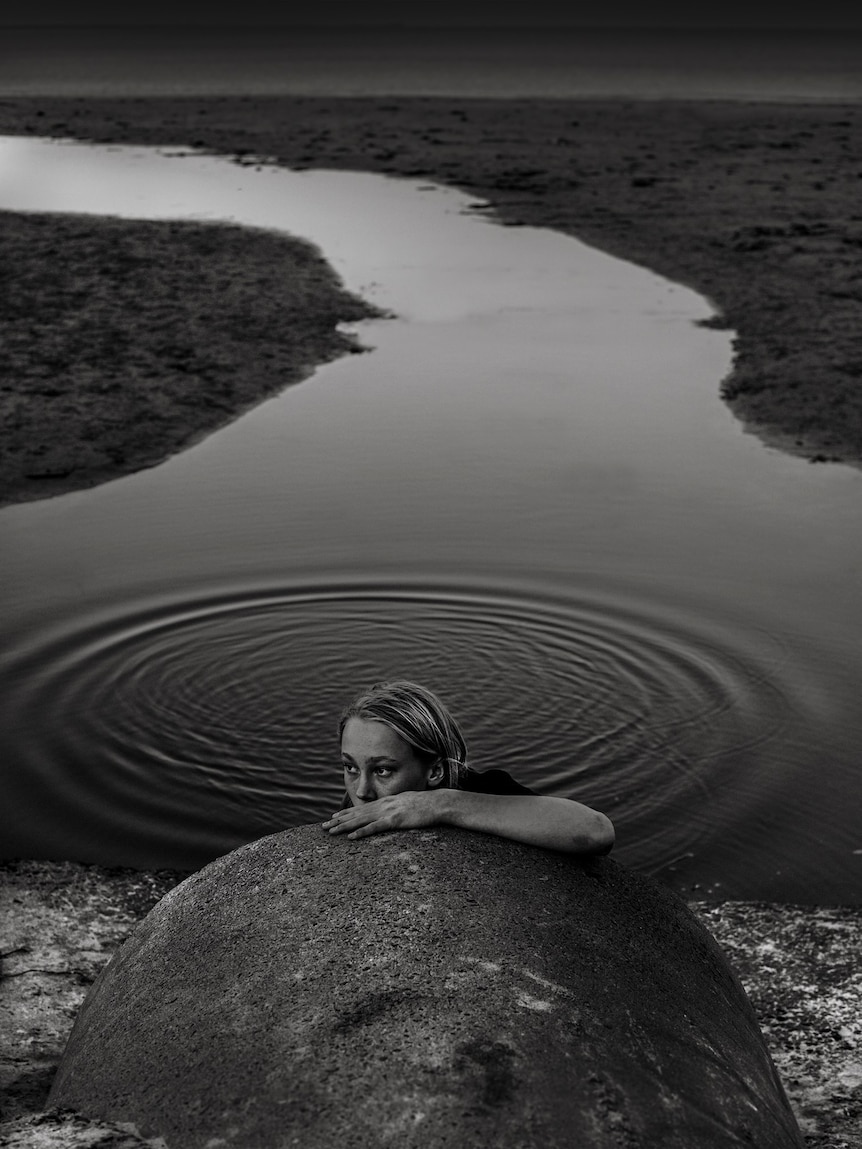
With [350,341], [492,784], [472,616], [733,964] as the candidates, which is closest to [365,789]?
[492,784]

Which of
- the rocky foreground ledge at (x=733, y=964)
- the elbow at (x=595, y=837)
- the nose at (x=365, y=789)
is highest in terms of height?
the nose at (x=365, y=789)

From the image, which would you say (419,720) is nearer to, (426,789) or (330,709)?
(426,789)

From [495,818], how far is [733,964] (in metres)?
1.95

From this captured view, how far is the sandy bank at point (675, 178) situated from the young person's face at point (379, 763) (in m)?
8.55

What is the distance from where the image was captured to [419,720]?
4.21 metres

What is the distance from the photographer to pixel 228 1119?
332 centimetres

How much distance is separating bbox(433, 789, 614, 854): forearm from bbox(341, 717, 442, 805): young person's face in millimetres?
146

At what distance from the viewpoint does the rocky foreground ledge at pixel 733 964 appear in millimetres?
4691

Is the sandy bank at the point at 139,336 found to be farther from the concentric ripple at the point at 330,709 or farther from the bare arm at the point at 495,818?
the bare arm at the point at 495,818

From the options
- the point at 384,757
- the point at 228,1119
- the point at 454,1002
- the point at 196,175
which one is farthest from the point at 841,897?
the point at 196,175

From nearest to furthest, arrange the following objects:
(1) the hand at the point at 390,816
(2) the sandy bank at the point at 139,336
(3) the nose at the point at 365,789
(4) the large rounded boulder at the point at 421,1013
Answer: (4) the large rounded boulder at the point at 421,1013, (1) the hand at the point at 390,816, (3) the nose at the point at 365,789, (2) the sandy bank at the point at 139,336

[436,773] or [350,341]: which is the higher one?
[350,341]

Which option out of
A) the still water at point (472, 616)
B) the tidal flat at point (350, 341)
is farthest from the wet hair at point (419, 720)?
the still water at point (472, 616)

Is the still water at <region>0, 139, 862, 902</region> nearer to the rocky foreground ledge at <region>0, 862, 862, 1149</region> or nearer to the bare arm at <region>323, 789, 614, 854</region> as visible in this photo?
the rocky foreground ledge at <region>0, 862, 862, 1149</region>
